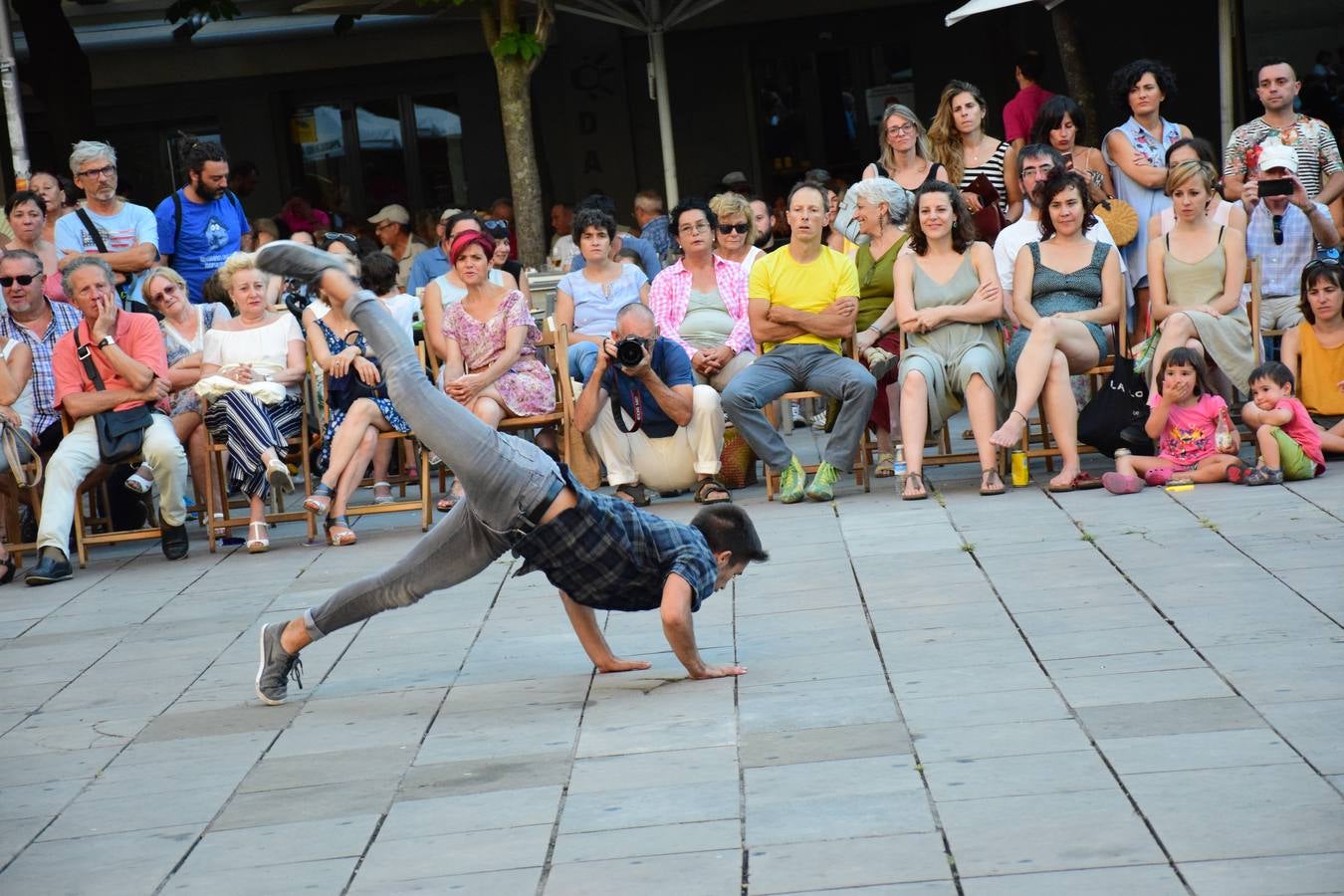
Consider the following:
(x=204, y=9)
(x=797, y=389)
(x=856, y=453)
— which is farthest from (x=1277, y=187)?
(x=204, y=9)

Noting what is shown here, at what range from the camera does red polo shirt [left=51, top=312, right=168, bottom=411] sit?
8.98 m

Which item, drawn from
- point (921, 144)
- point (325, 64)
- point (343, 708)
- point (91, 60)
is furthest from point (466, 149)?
point (343, 708)

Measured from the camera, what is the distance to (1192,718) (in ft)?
15.4

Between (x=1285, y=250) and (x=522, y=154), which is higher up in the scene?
(x=522, y=154)

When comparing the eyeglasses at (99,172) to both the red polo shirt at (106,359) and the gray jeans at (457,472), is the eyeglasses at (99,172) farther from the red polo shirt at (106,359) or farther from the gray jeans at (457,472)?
the gray jeans at (457,472)

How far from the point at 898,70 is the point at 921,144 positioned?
9456mm

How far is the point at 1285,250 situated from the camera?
9.63 meters

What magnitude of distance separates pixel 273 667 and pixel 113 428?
362 centimetres

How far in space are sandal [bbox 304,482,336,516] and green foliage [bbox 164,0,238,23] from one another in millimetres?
7765

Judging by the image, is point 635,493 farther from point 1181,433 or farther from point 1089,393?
point 1181,433

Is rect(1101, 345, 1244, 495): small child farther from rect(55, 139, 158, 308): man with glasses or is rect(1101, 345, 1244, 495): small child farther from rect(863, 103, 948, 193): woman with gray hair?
rect(55, 139, 158, 308): man with glasses

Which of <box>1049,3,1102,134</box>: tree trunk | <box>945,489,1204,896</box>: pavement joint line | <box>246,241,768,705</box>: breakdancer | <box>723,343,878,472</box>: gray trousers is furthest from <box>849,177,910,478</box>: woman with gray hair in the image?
<box>1049,3,1102,134</box>: tree trunk

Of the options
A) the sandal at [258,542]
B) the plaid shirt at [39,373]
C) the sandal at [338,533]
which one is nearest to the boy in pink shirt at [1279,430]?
the sandal at [338,533]

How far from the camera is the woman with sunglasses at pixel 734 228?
1047cm
